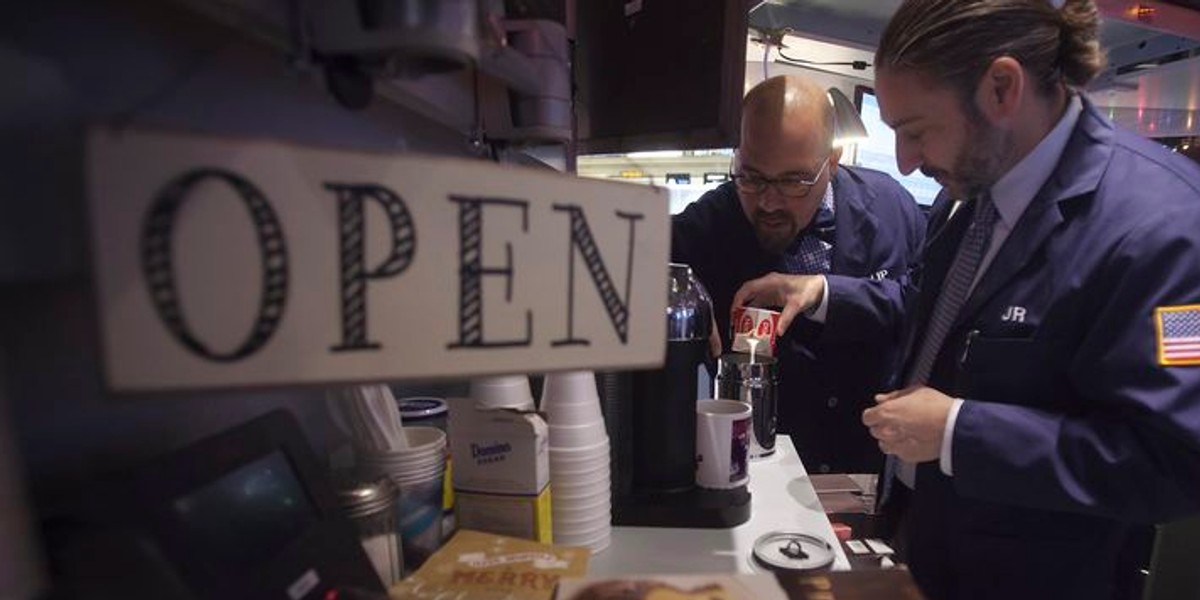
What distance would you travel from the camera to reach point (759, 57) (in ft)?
11.2

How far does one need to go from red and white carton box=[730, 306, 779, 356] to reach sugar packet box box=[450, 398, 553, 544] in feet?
2.29

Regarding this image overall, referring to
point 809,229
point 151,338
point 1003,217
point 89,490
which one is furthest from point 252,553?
point 809,229

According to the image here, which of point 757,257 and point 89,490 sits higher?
point 757,257

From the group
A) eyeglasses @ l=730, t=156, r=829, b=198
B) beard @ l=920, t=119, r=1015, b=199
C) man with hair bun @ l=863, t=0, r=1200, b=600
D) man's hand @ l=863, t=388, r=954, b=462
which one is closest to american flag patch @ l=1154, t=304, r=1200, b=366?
man with hair bun @ l=863, t=0, r=1200, b=600

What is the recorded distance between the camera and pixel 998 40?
1054 mm

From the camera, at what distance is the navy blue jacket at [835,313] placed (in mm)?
1649

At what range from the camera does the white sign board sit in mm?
219

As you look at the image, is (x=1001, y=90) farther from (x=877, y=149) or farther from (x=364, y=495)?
(x=877, y=149)

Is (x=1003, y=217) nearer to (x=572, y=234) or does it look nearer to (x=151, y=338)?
(x=572, y=234)

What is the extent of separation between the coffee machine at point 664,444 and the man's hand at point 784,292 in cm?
67

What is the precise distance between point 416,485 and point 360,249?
39 cm

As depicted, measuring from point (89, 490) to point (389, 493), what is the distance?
0.23m

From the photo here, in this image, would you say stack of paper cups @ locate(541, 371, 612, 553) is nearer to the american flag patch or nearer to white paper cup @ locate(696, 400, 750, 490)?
white paper cup @ locate(696, 400, 750, 490)

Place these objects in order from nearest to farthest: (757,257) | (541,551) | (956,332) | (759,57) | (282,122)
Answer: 1. (282,122)
2. (541,551)
3. (956,332)
4. (757,257)
5. (759,57)
